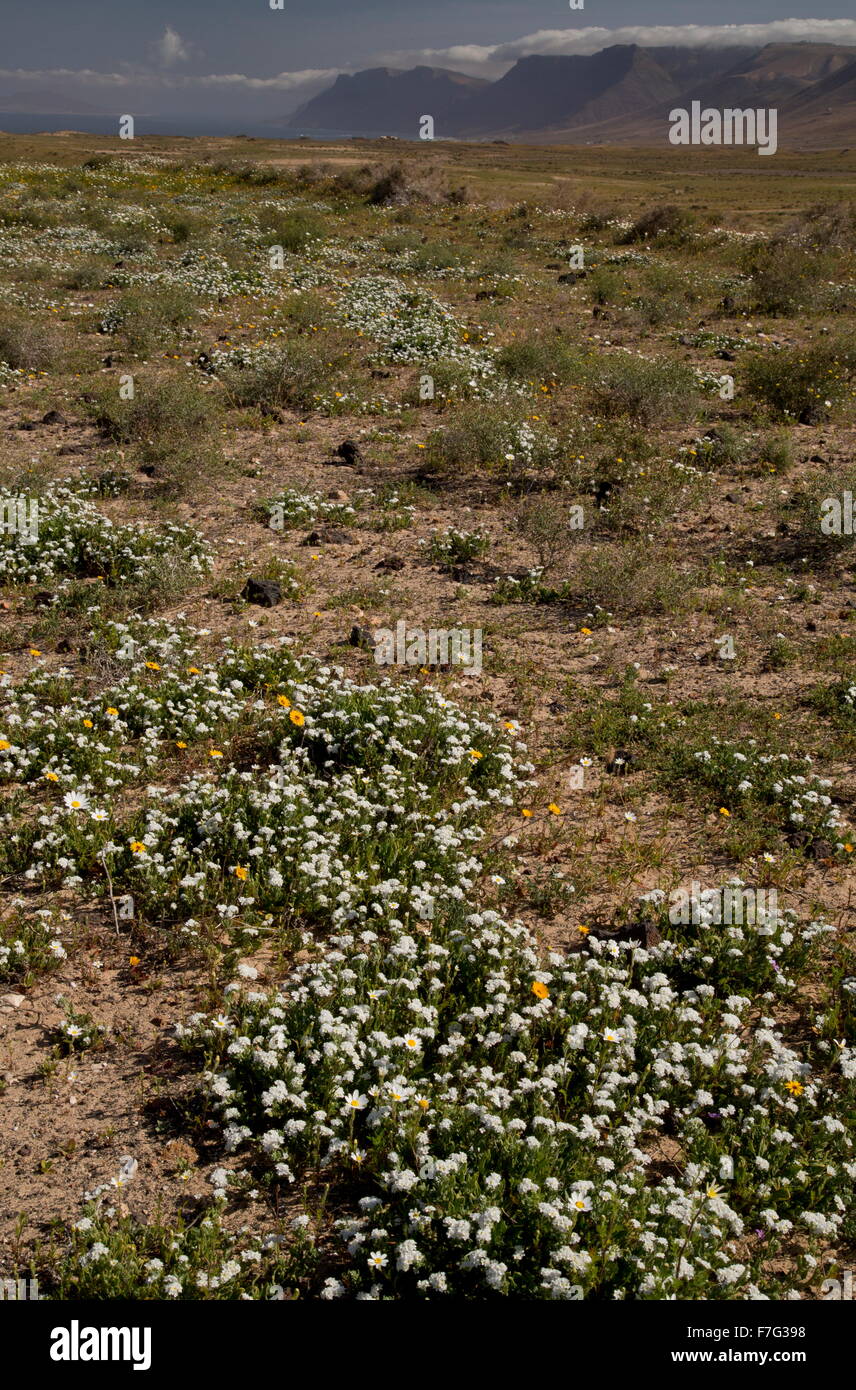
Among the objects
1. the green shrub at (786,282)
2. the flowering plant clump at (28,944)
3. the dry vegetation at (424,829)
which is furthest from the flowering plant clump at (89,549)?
the green shrub at (786,282)

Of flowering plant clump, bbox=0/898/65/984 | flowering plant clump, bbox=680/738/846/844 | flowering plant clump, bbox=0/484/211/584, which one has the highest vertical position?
flowering plant clump, bbox=0/484/211/584

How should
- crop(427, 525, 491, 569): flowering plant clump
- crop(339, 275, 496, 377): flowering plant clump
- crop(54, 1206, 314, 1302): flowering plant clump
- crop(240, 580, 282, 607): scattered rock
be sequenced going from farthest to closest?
1. crop(339, 275, 496, 377): flowering plant clump
2. crop(427, 525, 491, 569): flowering plant clump
3. crop(240, 580, 282, 607): scattered rock
4. crop(54, 1206, 314, 1302): flowering plant clump

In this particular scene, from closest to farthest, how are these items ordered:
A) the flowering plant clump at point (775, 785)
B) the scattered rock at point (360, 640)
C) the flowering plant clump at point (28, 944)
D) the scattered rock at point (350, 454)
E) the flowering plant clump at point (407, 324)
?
the flowering plant clump at point (28, 944) → the flowering plant clump at point (775, 785) → the scattered rock at point (360, 640) → the scattered rock at point (350, 454) → the flowering plant clump at point (407, 324)

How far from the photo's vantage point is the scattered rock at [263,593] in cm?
946

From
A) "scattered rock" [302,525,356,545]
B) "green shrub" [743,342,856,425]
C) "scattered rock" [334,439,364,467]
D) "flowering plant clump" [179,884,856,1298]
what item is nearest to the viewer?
"flowering plant clump" [179,884,856,1298]

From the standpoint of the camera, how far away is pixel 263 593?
31.1 feet

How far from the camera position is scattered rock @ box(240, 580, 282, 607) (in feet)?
31.0

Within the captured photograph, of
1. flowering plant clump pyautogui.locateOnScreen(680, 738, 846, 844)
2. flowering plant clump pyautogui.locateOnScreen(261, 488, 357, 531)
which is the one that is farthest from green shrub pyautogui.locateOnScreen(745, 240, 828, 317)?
flowering plant clump pyautogui.locateOnScreen(680, 738, 846, 844)

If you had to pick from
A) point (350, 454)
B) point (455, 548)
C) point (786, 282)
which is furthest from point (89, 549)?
point (786, 282)

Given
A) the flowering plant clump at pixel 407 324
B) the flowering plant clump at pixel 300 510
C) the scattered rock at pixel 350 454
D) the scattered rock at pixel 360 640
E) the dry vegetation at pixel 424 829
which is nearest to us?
the dry vegetation at pixel 424 829

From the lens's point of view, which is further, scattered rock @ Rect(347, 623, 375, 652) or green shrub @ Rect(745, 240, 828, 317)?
green shrub @ Rect(745, 240, 828, 317)

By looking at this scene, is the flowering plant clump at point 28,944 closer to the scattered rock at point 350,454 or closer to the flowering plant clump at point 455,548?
the flowering plant clump at point 455,548

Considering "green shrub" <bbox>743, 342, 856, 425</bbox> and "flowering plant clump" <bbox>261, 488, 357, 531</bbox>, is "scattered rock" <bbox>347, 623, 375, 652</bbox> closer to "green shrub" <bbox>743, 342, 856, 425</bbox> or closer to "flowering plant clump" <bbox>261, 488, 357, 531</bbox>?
"flowering plant clump" <bbox>261, 488, 357, 531</bbox>

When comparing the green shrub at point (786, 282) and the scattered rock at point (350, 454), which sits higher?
the green shrub at point (786, 282)
